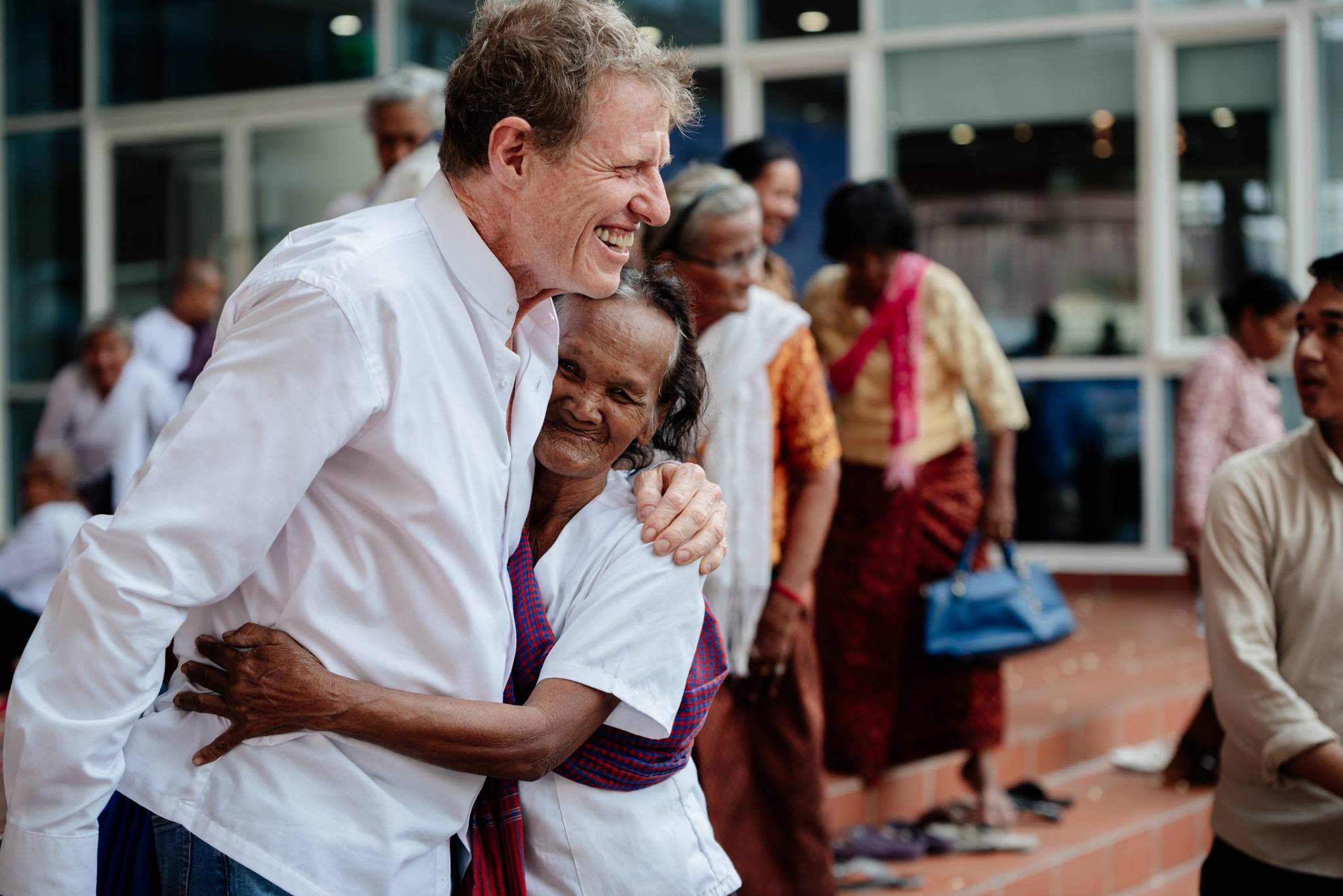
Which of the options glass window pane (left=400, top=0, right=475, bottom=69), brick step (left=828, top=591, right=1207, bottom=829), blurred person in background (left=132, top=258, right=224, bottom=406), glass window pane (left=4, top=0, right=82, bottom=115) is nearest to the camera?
brick step (left=828, top=591, right=1207, bottom=829)

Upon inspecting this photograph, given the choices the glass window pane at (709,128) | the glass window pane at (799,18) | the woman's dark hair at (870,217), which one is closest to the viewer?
the woman's dark hair at (870,217)

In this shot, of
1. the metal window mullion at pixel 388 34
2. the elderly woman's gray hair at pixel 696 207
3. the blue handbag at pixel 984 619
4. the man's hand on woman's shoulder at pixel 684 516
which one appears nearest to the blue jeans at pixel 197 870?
the man's hand on woman's shoulder at pixel 684 516

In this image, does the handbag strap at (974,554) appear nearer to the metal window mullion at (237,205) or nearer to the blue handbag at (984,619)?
the blue handbag at (984,619)

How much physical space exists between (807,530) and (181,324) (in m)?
4.13

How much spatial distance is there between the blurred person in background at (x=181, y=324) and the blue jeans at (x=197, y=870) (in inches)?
192

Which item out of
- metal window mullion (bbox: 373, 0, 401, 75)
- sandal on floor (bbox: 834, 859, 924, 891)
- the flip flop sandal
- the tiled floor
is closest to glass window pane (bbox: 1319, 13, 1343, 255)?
the tiled floor

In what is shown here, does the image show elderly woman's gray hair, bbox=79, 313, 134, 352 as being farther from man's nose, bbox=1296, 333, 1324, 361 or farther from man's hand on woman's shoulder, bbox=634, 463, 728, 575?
man's nose, bbox=1296, 333, 1324, 361

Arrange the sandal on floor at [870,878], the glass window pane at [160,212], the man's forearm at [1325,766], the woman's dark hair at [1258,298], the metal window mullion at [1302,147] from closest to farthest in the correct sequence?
1. the man's forearm at [1325,766]
2. the sandal on floor at [870,878]
3. the woman's dark hair at [1258,298]
4. the metal window mullion at [1302,147]
5. the glass window pane at [160,212]

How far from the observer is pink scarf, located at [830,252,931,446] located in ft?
13.2

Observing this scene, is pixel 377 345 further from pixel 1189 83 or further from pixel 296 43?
pixel 296 43

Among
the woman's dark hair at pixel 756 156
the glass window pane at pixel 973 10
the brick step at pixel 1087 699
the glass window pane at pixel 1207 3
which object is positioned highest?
the glass window pane at pixel 973 10

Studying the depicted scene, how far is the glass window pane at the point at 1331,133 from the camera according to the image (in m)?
5.87

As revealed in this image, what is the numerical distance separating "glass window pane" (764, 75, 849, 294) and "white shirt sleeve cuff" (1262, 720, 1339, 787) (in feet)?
14.0

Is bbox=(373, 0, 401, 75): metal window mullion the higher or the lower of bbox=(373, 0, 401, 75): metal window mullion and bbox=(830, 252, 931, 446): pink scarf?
the higher
